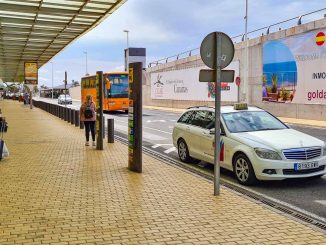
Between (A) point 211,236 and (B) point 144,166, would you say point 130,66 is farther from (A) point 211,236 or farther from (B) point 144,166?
(A) point 211,236

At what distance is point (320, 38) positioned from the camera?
2564cm

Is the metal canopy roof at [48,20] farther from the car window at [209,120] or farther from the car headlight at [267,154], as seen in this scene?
the car headlight at [267,154]

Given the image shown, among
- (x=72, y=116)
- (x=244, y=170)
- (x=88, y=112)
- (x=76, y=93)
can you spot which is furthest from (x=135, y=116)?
(x=76, y=93)

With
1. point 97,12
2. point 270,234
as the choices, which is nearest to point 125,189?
point 270,234

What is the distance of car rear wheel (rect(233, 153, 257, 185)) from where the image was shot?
795cm

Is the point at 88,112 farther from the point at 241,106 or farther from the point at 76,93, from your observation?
the point at 76,93

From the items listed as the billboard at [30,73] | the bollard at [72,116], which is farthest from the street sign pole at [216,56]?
the billboard at [30,73]

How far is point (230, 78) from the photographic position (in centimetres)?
711

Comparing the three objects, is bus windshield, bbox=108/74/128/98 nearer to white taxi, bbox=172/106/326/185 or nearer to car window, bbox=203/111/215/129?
white taxi, bbox=172/106/326/185

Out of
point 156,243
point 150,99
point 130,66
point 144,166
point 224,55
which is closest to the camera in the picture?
point 156,243

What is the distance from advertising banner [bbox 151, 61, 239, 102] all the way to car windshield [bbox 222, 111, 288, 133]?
25.5 m

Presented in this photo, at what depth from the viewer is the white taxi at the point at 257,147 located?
7695mm

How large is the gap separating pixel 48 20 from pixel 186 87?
2568 centimetres

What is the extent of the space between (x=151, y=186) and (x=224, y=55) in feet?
8.61
